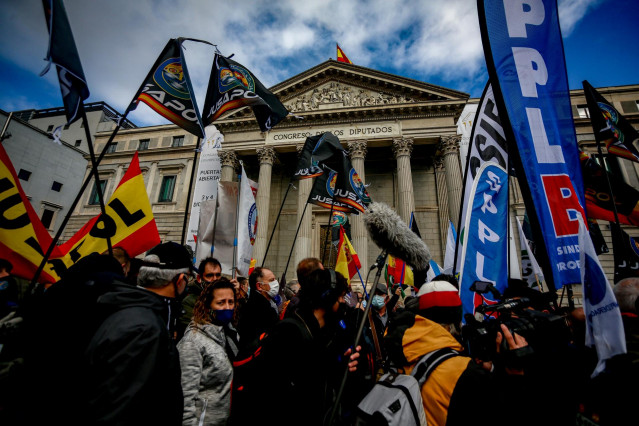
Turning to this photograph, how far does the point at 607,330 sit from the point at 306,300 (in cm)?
165

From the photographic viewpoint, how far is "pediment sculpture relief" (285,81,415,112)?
57.6 feet

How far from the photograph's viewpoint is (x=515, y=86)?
2.28 meters

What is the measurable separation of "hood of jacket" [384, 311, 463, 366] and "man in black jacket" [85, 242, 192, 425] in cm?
131

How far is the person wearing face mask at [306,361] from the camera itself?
5.70ft

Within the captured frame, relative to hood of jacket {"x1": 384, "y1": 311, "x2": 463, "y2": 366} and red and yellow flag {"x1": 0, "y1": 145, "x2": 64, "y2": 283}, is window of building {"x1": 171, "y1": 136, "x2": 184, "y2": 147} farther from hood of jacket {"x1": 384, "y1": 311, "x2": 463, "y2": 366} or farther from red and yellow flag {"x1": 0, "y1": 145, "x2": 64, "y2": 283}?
hood of jacket {"x1": 384, "y1": 311, "x2": 463, "y2": 366}

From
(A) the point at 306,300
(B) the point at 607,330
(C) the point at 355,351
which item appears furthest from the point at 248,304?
(B) the point at 607,330

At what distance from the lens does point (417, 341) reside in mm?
1744

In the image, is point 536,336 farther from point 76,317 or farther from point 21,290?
point 21,290

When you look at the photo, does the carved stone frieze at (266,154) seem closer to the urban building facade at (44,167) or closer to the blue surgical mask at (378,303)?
the blue surgical mask at (378,303)

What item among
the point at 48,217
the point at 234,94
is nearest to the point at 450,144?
the point at 234,94

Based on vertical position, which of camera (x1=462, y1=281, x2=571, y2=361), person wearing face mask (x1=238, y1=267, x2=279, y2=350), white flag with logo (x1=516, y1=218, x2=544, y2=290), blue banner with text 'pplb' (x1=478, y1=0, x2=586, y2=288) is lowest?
person wearing face mask (x1=238, y1=267, x2=279, y2=350)

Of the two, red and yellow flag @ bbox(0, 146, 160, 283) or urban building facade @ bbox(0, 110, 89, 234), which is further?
urban building facade @ bbox(0, 110, 89, 234)

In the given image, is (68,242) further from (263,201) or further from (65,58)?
(263,201)

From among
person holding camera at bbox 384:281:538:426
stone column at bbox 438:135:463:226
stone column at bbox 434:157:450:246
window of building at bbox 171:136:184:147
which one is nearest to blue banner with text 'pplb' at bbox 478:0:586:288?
person holding camera at bbox 384:281:538:426
